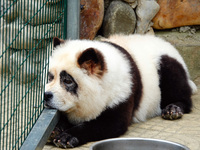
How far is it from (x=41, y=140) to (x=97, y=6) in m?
2.83

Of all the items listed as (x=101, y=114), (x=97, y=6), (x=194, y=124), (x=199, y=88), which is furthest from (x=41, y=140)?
(x=199, y=88)

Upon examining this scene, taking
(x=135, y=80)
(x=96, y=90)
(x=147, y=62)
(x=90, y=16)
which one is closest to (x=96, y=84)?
(x=96, y=90)

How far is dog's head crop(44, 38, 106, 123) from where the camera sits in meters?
4.08

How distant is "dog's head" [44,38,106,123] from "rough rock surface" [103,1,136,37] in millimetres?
2211

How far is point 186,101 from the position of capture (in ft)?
17.6

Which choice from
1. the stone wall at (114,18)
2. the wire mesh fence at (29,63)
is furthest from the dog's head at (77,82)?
the stone wall at (114,18)

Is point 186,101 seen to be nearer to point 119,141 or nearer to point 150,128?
point 150,128

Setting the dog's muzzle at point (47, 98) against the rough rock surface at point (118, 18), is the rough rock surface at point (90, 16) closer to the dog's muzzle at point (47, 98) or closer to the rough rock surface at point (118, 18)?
the rough rock surface at point (118, 18)

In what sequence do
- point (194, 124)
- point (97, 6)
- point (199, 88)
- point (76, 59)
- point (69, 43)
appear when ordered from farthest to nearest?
point (199, 88), point (97, 6), point (194, 124), point (69, 43), point (76, 59)

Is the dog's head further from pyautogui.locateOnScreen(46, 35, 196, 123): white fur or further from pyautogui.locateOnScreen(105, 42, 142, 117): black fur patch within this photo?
pyautogui.locateOnScreen(105, 42, 142, 117): black fur patch

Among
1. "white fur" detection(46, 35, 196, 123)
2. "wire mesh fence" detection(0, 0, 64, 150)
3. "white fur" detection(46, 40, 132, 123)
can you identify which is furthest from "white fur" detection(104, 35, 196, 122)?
"wire mesh fence" detection(0, 0, 64, 150)

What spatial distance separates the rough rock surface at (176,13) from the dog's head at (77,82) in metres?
2.84

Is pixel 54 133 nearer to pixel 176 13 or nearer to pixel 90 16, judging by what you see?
pixel 90 16

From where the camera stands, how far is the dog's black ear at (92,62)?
409 centimetres
